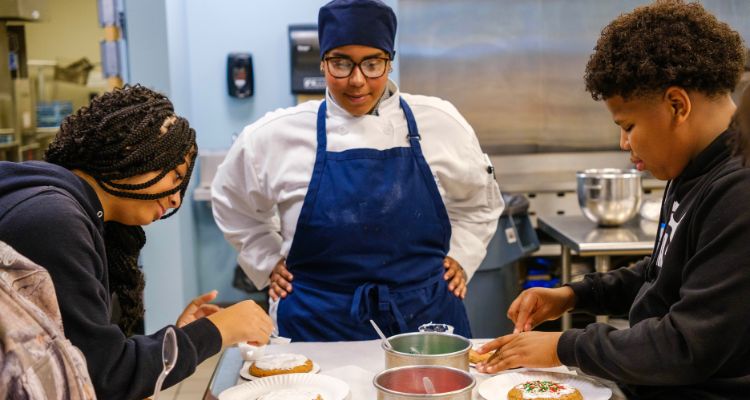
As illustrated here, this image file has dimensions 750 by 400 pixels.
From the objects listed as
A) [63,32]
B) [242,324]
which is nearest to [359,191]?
[242,324]

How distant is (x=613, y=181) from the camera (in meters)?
3.55

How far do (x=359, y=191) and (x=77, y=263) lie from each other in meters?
0.96

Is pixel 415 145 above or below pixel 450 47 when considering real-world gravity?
below

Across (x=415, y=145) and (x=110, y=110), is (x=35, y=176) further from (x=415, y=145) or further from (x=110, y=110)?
(x=415, y=145)

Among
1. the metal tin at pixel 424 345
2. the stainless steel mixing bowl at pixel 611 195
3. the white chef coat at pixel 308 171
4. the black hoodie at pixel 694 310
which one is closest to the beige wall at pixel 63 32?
the white chef coat at pixel 308 171

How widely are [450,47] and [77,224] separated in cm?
386

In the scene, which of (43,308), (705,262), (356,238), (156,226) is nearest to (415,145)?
(356,238)

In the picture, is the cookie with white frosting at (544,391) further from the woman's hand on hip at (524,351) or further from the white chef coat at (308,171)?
the white chef coat at (308,171)

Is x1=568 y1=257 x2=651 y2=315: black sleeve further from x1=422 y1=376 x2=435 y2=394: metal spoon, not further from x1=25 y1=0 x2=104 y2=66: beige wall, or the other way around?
x1=25 y1=0 x2=104 y2=66: beige wall

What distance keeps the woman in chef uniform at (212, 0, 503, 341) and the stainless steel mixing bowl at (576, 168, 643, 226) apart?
4.40 ft

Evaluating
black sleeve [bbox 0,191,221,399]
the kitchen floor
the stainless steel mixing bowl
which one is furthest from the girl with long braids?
the stainless steel mixing bowl

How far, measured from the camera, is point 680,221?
141 cm

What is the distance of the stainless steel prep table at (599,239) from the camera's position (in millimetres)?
3264

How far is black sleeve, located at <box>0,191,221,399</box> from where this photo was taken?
1276 millimetres
